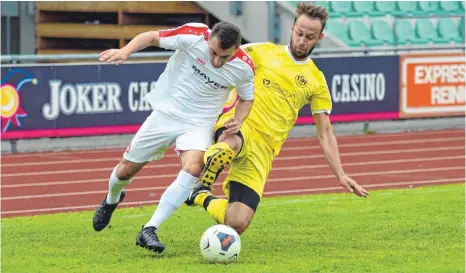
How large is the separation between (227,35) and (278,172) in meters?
7.63

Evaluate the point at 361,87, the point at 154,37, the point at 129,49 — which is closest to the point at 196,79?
the point at 154,37

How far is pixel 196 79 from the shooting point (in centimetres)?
914

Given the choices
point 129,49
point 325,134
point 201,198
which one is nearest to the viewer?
point 129,49

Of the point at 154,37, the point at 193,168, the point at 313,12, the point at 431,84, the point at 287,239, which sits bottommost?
the point at 431,84

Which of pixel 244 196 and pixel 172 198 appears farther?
pixel 244 196

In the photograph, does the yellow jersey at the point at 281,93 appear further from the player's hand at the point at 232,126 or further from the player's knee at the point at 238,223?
the player's knee at the point at 238,223

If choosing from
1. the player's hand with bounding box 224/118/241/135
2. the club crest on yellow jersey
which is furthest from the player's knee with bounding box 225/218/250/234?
the club crest on yellow jersey

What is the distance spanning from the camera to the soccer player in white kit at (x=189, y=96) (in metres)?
8.77

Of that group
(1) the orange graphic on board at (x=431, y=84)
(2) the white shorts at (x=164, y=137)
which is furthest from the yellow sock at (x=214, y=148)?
(1) the orange graphic on board at (x=431, y=84)

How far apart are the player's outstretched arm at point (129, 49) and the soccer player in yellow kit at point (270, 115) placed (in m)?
0.94

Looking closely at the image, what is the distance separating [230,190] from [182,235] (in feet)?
2.72

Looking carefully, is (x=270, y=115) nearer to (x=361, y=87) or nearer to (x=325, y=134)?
(x=325, y=134)

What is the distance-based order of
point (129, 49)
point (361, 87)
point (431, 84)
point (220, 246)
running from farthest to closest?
1. point (431, 84)
2. point (361, 87)
3. point (129, 49)
4. point (220, 246)

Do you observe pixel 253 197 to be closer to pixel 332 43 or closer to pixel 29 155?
pixel 29 155
